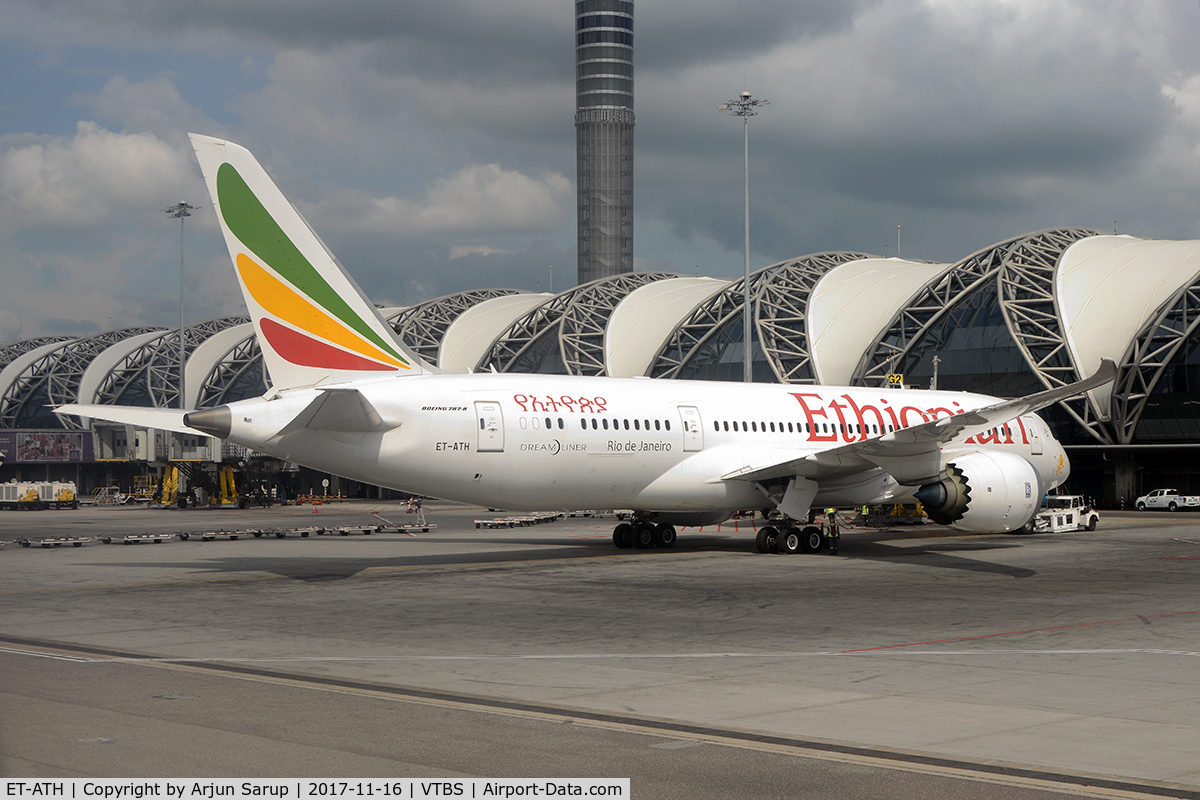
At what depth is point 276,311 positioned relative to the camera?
894 inches

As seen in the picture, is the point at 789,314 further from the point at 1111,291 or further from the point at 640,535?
the point at 640,535

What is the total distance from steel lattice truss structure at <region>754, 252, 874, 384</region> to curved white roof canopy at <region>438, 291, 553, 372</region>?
65.1 feet

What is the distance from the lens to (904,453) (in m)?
26.5

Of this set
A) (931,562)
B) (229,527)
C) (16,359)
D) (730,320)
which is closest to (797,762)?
(931,562)

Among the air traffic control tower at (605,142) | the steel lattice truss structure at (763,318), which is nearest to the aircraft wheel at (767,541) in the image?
Result: the steel lattice truss structure at (763,318)

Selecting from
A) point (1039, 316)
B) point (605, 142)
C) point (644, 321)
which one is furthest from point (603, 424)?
point (605, 142)

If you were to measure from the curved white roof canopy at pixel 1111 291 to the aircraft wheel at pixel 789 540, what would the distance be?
105 ft

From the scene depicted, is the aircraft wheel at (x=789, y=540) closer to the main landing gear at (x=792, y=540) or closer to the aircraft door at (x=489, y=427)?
the main landing gear at (x=792, y=540)

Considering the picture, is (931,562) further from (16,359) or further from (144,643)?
(16,359)

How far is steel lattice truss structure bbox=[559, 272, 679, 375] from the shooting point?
73.1m

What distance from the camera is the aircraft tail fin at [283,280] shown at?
2222 cm

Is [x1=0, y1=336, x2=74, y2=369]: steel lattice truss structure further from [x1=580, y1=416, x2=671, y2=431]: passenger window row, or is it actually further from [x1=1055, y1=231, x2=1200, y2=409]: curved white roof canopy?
[x1=580, y1=416, x2=671, y2=431]: passenger window row

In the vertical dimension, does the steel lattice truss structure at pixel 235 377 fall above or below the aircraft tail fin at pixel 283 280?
above

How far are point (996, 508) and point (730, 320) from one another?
42.7 m
